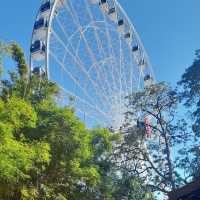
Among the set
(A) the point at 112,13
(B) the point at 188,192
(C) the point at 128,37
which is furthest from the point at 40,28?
(B) the point at 188,192

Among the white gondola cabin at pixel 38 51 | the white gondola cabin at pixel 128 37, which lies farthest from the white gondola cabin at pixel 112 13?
the white gondola cabin at pixel 38 51

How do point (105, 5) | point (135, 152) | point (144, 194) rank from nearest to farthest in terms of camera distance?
point (144, 194) < point (135, 152) < point (105, 5)

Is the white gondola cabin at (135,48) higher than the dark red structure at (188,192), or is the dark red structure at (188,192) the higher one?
the white gondola cabin at (135,48)

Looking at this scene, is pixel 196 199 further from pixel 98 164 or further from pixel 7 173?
pixel 98 164

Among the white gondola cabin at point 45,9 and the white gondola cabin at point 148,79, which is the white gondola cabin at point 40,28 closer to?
the white gondola cabin at point 45,9

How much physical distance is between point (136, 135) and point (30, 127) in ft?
33.3

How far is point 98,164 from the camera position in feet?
70.3

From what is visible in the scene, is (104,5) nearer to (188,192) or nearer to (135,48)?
(135,48)

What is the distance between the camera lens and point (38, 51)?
2320 centimetres

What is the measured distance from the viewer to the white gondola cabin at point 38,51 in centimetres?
2312

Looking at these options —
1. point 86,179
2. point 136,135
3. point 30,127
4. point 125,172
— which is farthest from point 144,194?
point 30,127

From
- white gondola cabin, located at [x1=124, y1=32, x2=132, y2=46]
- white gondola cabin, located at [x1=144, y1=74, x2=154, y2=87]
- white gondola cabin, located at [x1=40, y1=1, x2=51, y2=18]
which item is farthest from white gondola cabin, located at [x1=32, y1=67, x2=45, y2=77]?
white gondola cabin, located at [x1=144, y1=74, x2=154, y2=87]

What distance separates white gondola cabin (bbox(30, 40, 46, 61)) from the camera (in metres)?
23.1

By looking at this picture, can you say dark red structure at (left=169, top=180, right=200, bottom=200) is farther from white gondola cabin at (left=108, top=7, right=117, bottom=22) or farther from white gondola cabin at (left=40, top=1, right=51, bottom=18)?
white gondola cabin at (left=108, top=7, right=117, bottom=22)
